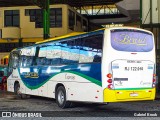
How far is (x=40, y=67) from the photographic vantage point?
16.5m

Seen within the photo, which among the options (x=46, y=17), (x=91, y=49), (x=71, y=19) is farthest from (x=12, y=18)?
(x=91, y=49)

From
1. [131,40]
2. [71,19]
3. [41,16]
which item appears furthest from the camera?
[71,19]

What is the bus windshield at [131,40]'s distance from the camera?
12203mm

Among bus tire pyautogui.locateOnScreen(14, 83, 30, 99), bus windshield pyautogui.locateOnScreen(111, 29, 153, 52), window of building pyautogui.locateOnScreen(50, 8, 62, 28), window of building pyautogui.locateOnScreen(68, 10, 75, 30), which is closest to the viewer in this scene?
bus windshield pyautogui.locateOnScreen(111, 29, 153, 52)

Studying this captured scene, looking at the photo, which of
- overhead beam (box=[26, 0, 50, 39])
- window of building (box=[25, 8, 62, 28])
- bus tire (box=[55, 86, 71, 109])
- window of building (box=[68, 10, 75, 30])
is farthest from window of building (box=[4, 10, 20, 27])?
bus tire (box=[55, 86, 71, 109])

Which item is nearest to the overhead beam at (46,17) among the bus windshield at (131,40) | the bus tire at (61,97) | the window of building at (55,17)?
Result: the bus tire at (61,97)

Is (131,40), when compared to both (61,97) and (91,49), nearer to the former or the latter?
(91,49)

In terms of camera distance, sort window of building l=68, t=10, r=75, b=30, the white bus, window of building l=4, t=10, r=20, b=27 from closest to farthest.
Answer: the white bus < window of building l=68, t=10, r=75, b=30 < window of building l=4, t=10, r=20, b=27

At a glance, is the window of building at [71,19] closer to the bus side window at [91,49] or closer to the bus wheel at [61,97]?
the bus wheel at [61,97]

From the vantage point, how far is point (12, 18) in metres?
48.9

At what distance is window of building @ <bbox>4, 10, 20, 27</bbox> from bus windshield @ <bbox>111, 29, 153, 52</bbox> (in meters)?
37.9

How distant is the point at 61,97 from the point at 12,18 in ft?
119

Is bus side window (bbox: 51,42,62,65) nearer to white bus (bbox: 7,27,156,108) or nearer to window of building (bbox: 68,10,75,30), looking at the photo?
white bus (bbox: 7,27,156,108)

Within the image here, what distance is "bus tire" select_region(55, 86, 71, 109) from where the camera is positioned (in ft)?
46.4
